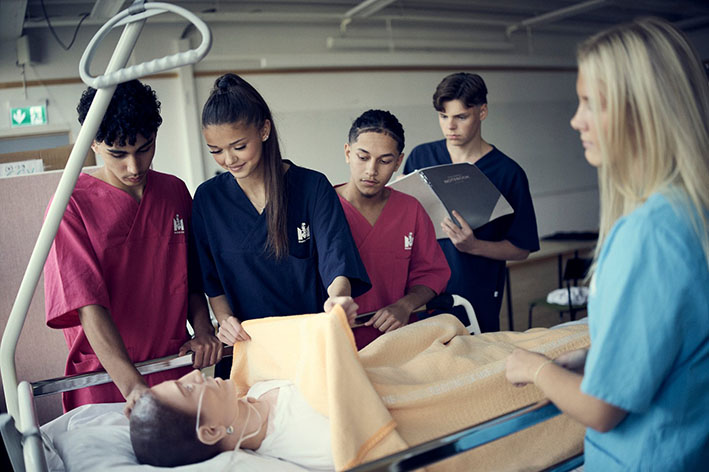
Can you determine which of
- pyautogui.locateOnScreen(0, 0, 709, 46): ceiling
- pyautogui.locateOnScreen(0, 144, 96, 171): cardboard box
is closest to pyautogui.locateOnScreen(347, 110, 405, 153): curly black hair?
pyautogui.locateOnScreen(0, 144, 96, 171): cardboard box

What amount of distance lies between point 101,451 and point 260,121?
0.89 metres

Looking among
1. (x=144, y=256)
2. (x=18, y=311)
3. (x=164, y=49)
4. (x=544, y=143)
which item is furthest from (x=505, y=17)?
A: (x=18, y=311)

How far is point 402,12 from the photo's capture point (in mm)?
5953

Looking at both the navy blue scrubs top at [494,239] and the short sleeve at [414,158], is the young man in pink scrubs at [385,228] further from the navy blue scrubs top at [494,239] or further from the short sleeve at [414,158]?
the short sleeve at [414,158]

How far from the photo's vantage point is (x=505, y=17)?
6746 mm

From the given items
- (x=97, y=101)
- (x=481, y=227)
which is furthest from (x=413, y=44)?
(x=97, y=101)

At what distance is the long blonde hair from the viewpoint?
2.70ft

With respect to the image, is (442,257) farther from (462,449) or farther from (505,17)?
(505,17)

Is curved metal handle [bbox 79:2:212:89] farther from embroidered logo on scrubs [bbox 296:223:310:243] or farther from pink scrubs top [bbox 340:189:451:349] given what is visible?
pink scrubs top [bbox 340:189:451:349]

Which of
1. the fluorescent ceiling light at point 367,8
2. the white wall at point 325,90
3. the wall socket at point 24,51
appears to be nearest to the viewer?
the wall socket at point 24,51

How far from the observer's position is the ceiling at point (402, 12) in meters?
4.36

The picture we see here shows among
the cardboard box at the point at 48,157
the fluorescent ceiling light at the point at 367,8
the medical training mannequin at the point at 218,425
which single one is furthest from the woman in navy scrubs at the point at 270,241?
the fluorescent ceiling light at the point at 367,8

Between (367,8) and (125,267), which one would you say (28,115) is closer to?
(367,8)

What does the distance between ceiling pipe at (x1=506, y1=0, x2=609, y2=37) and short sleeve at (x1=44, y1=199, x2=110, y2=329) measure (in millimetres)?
5812
